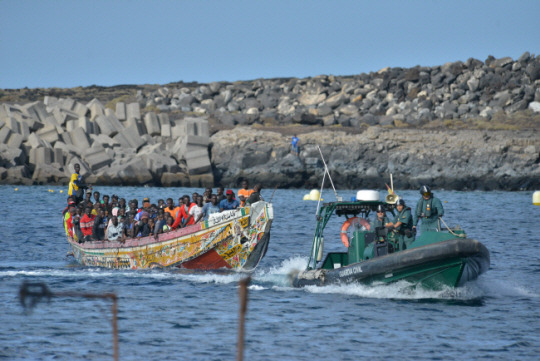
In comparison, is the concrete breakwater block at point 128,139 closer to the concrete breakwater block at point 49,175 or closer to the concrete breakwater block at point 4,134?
the concrete breakwater block at point 49,175

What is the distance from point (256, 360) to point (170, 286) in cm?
689

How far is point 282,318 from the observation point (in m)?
16.0

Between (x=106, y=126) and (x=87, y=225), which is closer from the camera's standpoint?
(x=87, y=225)

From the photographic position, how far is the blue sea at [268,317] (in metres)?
13.5

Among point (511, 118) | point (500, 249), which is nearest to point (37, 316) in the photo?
point (500, 249)

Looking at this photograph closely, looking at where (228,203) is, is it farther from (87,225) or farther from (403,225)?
(403,225)

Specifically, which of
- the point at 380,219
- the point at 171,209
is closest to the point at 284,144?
the point at 171,209

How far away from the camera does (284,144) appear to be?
6081 centimetres

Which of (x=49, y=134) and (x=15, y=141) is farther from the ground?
(x=49, y=134)

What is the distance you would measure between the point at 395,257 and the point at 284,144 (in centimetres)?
4474

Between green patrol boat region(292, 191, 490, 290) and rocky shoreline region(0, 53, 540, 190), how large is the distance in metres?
39.2

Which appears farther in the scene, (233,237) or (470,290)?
(233,237)

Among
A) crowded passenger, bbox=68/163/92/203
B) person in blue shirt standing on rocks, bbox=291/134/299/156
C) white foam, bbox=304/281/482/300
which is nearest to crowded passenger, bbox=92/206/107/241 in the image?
crowded passenger, bbox=68/163/92/203

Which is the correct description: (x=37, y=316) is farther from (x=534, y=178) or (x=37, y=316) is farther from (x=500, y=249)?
(x=534, y=178)
